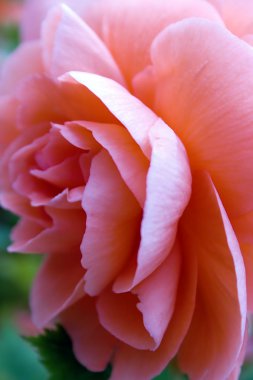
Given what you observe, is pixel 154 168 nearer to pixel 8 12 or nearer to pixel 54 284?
pixel 54 284

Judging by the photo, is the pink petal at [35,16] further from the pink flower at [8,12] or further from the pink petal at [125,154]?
the pink flower at [8,12]

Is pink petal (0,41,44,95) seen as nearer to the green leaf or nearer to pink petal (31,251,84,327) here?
pink petal (31,251,84,327)

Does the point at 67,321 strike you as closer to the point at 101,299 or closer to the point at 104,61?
the point at 101,299

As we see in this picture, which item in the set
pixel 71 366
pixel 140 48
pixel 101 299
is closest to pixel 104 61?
pixel 140 48

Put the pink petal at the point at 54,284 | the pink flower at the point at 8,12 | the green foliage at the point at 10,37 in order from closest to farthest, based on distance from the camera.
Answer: the pink petal at the point at 54,284, the green foliage at the point at 10,37, the pink flower at the point at 8,12

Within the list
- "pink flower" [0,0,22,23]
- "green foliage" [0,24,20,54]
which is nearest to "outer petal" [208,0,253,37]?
"green foliage" [0,24,20,54]

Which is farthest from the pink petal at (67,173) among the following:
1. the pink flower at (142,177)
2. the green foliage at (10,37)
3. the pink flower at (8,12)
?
the pink flower at (8,12)

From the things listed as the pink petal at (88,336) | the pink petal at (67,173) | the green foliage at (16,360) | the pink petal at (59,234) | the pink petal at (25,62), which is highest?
the pink petal at (25,62)
